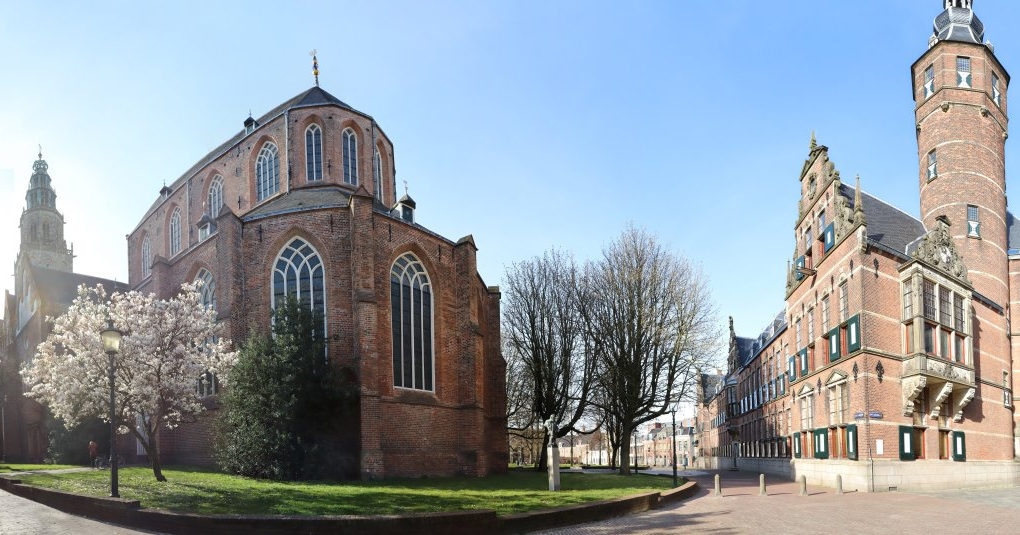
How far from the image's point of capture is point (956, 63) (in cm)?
3409

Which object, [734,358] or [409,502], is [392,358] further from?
[734,358]

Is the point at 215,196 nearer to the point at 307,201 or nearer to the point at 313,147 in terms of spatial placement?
the point at 313,147

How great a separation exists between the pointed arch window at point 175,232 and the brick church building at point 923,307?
3648cm

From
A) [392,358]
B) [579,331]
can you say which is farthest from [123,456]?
[579,331]

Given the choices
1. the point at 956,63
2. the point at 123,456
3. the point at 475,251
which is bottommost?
the point at 123,456

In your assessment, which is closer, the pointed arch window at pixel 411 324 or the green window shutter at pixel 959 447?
the pointed arch window at pixel 411 324

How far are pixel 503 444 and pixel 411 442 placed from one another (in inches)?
381

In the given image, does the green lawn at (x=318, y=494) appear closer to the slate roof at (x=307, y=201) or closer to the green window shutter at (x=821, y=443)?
the slate roof at (x=307, y=201)

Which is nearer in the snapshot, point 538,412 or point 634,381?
point 634,381

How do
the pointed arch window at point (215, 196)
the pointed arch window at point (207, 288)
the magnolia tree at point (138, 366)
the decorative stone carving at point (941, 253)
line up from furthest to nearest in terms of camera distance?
the pointed arch window at point (215, 196), the pointed arch window at point (207, 288), the decorative stone carving at point (941, 253), the magnolia tree at point (138, 366)

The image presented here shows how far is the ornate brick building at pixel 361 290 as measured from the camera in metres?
26.3

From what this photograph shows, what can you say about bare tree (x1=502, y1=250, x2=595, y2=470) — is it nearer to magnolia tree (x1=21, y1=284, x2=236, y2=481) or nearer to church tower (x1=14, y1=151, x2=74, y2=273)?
magnolia tree (x1=21, y1=284, x2=236, y2=481)

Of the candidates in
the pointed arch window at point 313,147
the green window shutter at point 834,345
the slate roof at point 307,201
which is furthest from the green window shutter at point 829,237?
the pointed arch window at point 313,147

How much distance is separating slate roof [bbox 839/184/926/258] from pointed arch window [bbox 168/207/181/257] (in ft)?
123
